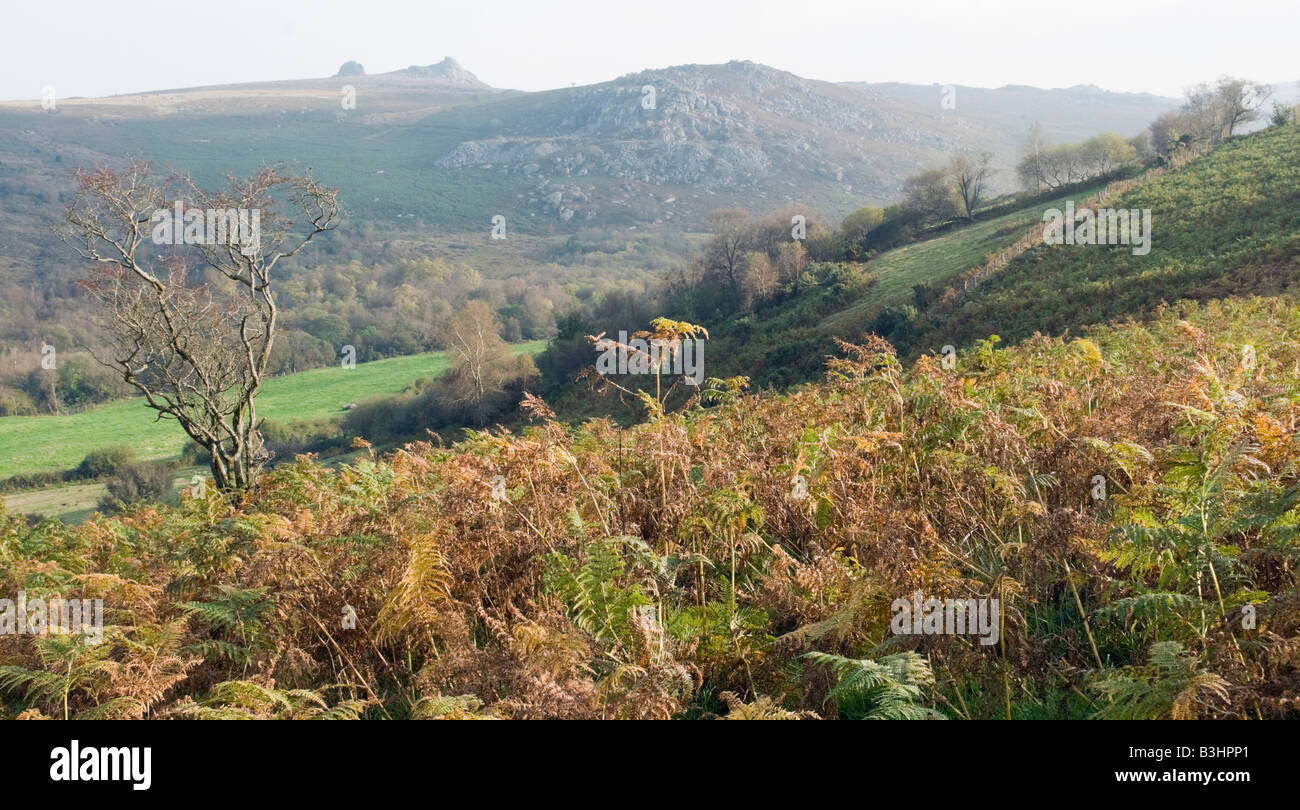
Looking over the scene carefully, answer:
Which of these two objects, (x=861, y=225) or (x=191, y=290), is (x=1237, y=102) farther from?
(x=191, y=290)

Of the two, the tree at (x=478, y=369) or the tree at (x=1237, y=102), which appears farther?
the tree at (x=1237, y=102)

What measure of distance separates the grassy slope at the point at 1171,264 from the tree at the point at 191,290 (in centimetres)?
2523

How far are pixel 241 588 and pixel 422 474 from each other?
8.56 feet

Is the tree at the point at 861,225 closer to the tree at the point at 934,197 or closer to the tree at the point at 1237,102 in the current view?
the tree at the point at 934,197

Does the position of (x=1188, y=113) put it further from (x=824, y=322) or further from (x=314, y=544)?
(x=314, y=544)

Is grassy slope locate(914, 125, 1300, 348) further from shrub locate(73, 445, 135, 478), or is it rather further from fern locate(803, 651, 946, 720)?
shrub locate(73, 445, 135, 478)

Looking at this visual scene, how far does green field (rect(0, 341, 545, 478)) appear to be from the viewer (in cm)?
6819

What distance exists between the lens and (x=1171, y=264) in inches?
1203

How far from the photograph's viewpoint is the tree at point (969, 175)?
6288cm

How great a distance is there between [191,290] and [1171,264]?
111 ft

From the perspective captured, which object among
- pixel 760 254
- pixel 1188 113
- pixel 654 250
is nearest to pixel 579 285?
pixel 654 250

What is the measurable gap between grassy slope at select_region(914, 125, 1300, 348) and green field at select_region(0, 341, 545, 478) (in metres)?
49.4

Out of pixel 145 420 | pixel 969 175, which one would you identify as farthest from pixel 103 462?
pixel 969 175

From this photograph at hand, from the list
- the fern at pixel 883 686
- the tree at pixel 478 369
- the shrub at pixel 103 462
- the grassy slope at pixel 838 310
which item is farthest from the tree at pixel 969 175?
the shrub at pixel 103 462
